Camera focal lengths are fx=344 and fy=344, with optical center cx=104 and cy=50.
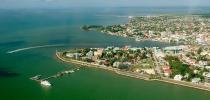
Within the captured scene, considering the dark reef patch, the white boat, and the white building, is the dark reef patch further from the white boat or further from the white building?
the white building

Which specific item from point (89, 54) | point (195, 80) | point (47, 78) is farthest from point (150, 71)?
point (47, 78)

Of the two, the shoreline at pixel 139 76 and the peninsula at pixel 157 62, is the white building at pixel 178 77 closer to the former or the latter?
the peninsula at pixel 157 62

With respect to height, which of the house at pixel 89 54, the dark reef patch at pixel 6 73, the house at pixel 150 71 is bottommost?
the house at pixel 150 71

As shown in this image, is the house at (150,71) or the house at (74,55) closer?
the house at (150,71)

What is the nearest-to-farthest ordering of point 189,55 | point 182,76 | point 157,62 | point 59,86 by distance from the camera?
1. point 59,86
2. point 182,76
3. point 157,62
4. point 189,55

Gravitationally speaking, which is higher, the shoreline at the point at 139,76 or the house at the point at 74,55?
the house at the point at 74,55

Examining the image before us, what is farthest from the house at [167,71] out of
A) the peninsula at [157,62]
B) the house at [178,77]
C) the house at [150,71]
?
the house at [150,71]

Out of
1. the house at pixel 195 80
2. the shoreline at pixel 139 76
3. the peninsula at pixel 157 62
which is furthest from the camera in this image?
the peninsula at pixel 157 62

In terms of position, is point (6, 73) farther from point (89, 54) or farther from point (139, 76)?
point (139, 76)

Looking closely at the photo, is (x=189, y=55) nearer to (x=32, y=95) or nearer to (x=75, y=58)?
(x=75, y=58)

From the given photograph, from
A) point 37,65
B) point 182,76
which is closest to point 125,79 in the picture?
point 182,76

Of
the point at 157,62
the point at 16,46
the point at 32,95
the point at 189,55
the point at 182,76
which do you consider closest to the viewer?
the point at 32,95
